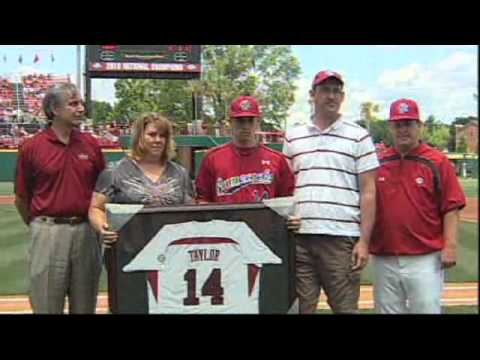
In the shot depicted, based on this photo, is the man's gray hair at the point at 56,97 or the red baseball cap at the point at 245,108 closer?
the red baseball cap at the point at 245,108

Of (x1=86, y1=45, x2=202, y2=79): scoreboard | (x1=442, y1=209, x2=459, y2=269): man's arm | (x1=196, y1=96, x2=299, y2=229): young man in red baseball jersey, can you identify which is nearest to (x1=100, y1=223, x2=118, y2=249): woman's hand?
(x1=196, y1=96, x2=299, y2=229): young man in red baseball jersey

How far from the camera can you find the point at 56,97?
12.3ft

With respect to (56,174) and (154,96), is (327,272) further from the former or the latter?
(154,96)

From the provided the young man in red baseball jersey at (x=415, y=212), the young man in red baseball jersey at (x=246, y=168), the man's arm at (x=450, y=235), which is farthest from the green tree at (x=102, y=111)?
the man's arm at (x=450, y=235)

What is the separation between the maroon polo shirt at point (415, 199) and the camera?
11.7 feet

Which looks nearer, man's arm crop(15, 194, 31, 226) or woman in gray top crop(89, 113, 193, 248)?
woman in gray top crop(89, 113, 193, 248)

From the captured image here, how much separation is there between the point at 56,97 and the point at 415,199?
2136 mm

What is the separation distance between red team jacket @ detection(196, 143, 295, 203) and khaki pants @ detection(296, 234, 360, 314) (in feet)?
1.06

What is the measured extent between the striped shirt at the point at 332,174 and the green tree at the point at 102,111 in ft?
84.9

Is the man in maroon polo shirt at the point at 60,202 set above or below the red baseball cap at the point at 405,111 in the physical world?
below

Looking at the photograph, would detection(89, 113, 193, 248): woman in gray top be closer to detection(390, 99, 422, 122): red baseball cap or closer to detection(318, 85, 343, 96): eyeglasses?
detection(318, 85, 343, 96): eyeglasses

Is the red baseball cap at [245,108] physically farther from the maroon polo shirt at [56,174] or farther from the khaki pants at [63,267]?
the khaki pants at [63,267]

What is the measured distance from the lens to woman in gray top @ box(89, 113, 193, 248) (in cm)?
343

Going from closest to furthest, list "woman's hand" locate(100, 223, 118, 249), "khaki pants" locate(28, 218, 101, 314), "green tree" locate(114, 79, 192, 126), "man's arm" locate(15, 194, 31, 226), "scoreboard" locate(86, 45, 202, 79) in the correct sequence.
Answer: "woman's hand" locate(100, 223, 118, 249)
"khaki pants" locate(28, 218, 101, 314)
"man's arm" locate(15, 194, 31, 226)
"scoreboard" locate(86, 45, 202, 79)
"green tree" locate(114, 79, 192, 126)
